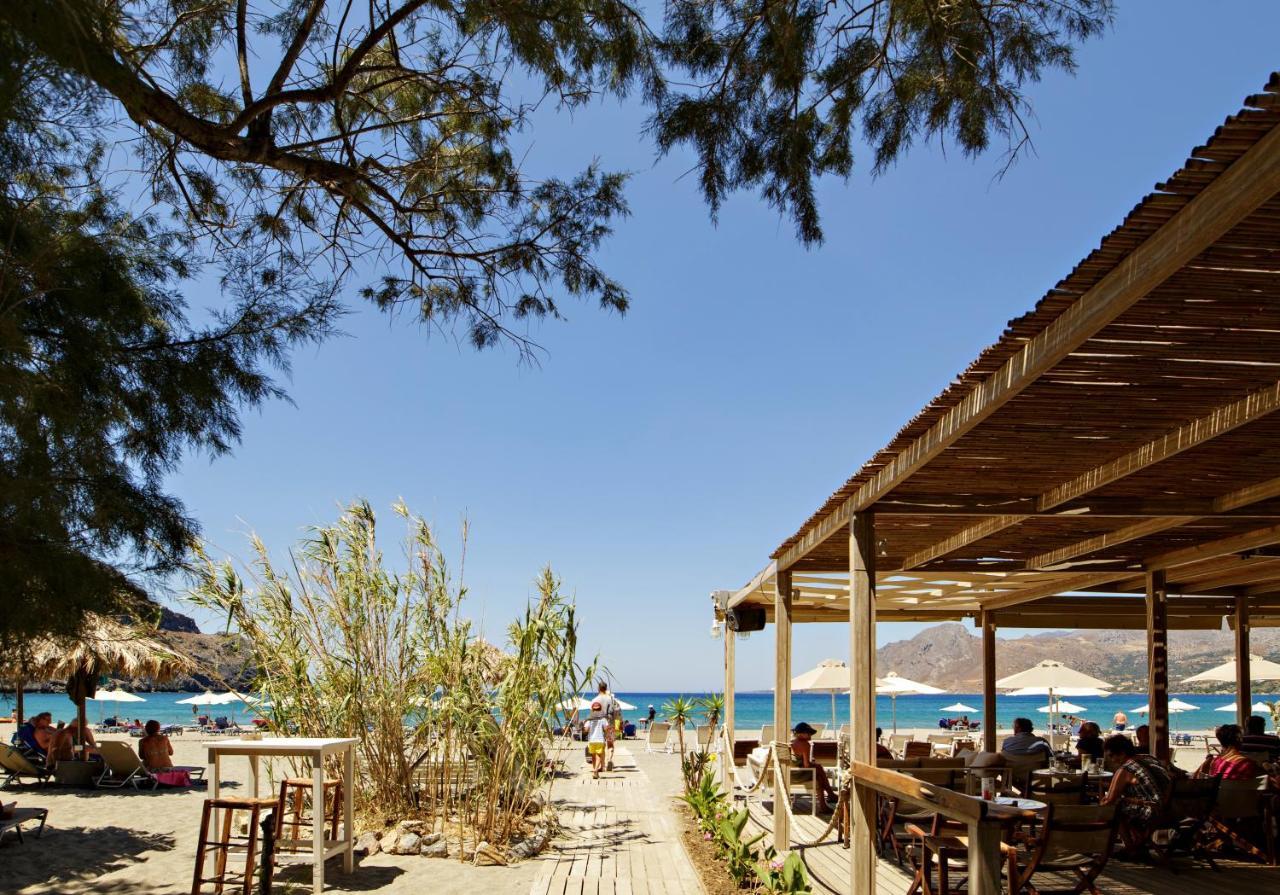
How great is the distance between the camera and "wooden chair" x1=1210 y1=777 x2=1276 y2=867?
7.03m

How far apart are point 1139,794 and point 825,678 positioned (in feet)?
25.6

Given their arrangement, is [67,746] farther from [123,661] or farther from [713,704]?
[713,704]

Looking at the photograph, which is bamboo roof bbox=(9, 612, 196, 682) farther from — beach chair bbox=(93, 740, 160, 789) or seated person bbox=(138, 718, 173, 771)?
beach chair bbox=(93, 740, 160, 789)

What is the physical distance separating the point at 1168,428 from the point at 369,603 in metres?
6.20

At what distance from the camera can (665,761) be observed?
1675 centimetres

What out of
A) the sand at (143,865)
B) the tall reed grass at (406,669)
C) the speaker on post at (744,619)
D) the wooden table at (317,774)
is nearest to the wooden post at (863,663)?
the sand at (143,865)

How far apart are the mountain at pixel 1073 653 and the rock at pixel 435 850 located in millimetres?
78529

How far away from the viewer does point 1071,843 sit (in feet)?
18.5

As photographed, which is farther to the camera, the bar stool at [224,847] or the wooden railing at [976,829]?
the bar stool at [224,847]

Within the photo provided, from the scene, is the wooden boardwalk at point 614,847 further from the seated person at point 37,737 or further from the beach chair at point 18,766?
the seated person at point 37,737

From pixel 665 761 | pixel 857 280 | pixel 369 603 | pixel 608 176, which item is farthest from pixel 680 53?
pixel 857 280

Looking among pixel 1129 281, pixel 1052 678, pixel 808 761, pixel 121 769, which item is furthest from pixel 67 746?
pixel 1129 281

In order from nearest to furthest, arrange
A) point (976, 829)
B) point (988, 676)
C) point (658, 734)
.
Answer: point (976, 829) < point (988, 676) < point (658, 734)

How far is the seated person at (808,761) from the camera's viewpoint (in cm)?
934
